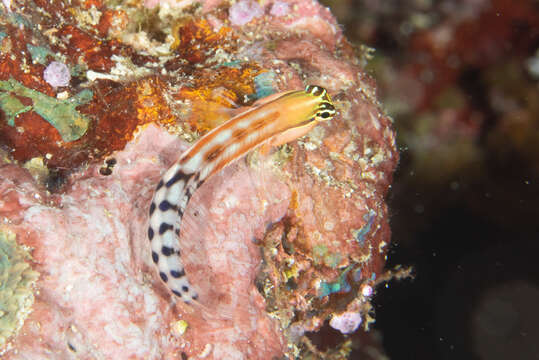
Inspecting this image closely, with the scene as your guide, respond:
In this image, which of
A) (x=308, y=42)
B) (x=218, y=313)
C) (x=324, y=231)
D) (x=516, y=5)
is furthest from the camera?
(x=516, y=5)

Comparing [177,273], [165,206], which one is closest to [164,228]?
[165,206]

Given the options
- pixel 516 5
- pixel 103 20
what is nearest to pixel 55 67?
pixel 103 20

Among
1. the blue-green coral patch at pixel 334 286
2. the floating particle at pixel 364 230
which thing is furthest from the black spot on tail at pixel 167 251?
the floating particle at pixel 364 230

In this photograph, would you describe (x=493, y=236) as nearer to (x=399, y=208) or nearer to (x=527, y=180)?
(x=527, y=180)

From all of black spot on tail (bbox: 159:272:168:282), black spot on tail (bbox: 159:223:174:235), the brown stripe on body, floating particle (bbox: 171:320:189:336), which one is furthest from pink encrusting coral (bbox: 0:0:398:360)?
the brown stripe on body

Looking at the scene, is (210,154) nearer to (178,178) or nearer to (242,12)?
(178,178)

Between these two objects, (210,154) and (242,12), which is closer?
(210,154)
